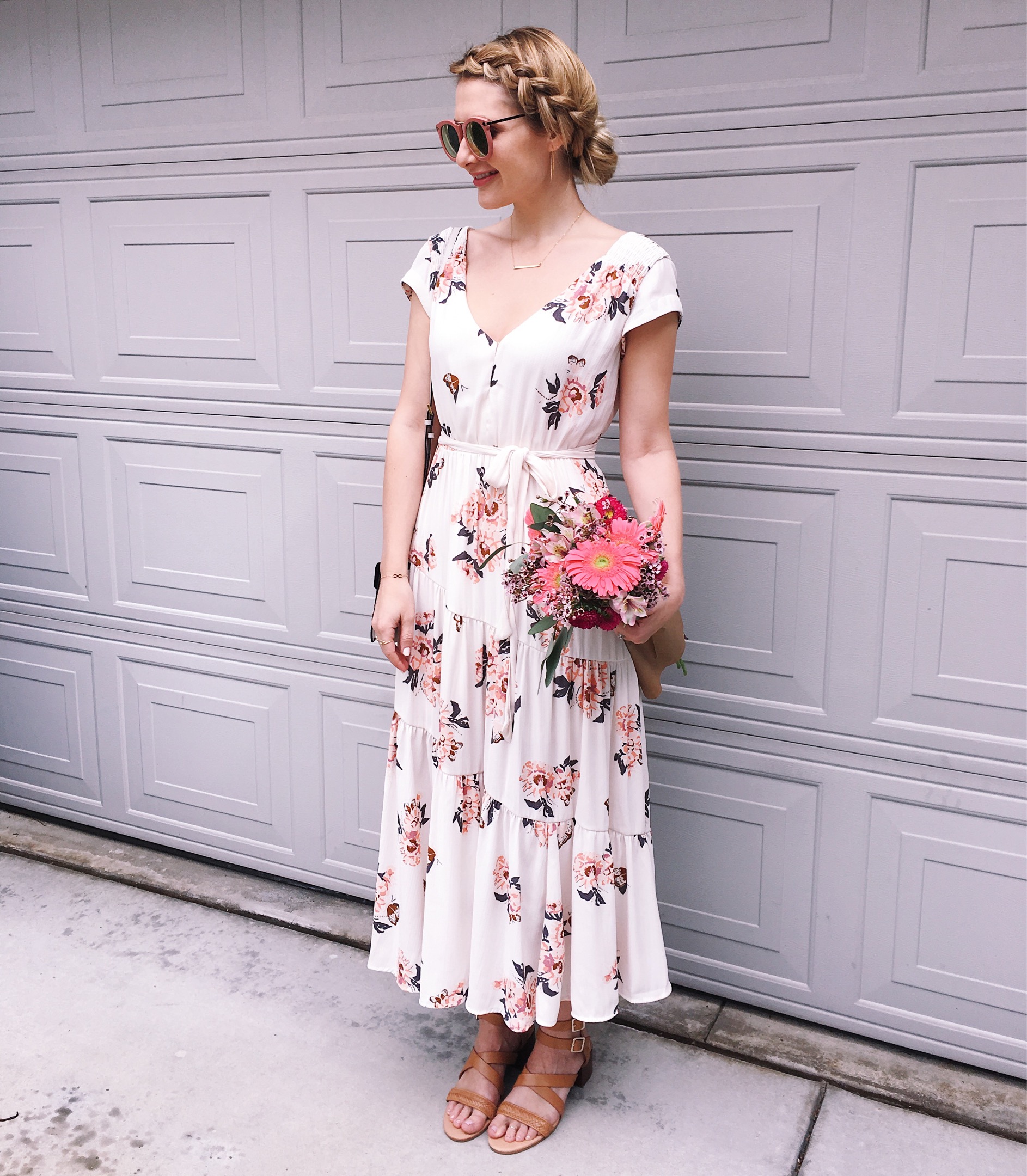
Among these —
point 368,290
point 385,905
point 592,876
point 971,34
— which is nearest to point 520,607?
point 592,876

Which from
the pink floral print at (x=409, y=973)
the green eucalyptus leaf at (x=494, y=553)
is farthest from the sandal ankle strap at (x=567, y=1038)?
the green eucalyptus leaf at (x=494, y=553)

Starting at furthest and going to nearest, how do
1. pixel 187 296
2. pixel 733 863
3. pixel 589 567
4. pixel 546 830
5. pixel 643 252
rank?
pixel 187 296 < pixel 733 863 < pixel 546 830 < pixel 643 252 < pixel 589 567

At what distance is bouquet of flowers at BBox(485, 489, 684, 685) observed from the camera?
5.32ft

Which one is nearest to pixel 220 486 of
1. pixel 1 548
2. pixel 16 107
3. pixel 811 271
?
pixel 1 548

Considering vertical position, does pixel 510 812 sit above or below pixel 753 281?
below

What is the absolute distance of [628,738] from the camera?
1958 millimetres

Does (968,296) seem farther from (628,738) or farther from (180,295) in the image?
(180,295)

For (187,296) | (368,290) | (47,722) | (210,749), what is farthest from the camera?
(47,722)

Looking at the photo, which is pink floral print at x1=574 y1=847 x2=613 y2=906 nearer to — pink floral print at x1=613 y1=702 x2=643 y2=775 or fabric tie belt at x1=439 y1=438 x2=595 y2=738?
pink floral print at x1=613 y1=702 x2=643 y2=775

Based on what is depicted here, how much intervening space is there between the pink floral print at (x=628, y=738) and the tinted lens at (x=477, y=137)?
0.97 metres

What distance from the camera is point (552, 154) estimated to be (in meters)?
1.83

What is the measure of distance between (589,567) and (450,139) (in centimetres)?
77

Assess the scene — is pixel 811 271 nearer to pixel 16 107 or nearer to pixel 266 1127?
pixel 266 1127

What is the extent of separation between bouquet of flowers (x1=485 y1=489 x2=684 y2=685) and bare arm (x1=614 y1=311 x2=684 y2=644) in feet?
0.39
